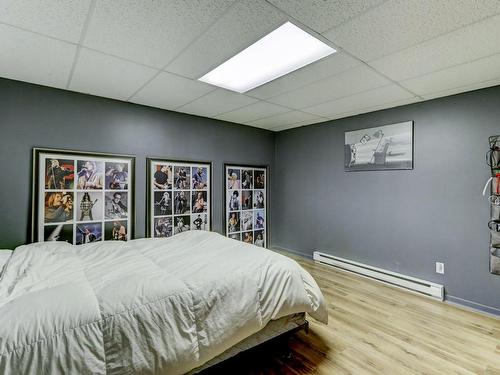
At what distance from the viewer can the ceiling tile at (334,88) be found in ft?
7.59

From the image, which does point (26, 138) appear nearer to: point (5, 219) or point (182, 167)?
point (5, 219)

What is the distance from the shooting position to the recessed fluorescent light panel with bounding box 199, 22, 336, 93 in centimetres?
183

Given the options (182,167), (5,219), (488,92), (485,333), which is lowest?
(485,333)

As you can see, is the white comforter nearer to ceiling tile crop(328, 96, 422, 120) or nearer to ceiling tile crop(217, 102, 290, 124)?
ceiling tile crop(217, 102, 290, 124)

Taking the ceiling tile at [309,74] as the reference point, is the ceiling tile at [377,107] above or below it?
above

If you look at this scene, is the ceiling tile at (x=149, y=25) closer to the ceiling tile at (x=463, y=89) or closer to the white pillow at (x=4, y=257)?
the white pillow at (x=4, y=257)

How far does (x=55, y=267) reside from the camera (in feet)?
6.04

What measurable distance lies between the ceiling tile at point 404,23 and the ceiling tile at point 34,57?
195cm

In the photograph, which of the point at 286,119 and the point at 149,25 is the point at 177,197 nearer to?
the point at 286,119

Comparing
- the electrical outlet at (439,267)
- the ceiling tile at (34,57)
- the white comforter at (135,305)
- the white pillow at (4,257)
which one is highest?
the ceiling tile at (34,57)

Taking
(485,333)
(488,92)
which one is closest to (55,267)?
(485,333)

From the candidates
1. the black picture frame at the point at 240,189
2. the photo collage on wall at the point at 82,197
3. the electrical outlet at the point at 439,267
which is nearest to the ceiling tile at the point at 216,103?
the black picture frame at the point at 240,189

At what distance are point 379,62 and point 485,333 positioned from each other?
8.10 ft

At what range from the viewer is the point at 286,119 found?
390cm
